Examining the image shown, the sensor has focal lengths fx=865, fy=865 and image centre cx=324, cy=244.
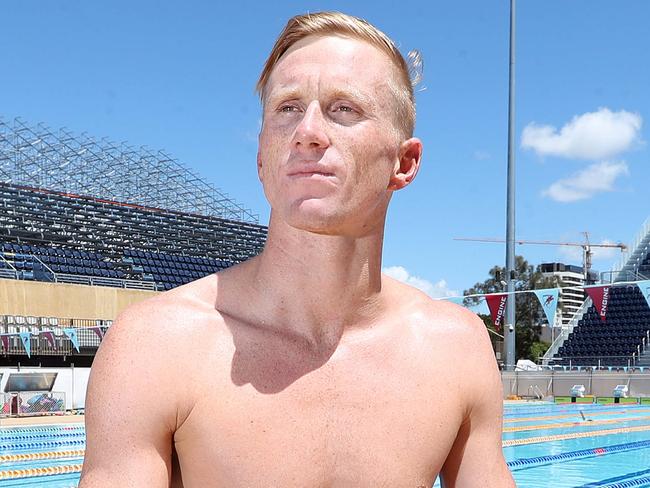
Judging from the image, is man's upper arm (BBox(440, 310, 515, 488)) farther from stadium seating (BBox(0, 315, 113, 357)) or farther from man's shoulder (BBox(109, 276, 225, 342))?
stadium seating (BBox(0, 315, 113, 357))

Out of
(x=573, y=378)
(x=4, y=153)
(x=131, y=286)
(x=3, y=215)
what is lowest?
(x=573, y=378)

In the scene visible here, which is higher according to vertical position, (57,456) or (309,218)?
(309,218)

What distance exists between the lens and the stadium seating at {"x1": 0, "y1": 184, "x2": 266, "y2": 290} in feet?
84.3

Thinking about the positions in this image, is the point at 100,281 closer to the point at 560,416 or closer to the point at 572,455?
the point at 560,416

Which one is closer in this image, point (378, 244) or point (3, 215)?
point (378, 244)

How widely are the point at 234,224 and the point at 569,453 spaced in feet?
108

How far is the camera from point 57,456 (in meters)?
9.45

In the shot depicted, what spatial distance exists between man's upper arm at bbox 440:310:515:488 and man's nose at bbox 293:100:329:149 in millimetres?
328

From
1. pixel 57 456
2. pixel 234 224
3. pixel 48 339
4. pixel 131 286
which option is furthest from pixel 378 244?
pixel 234 224

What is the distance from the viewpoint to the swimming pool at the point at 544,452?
8.28 m

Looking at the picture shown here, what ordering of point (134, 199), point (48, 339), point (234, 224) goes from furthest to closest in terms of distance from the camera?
1. point (134, 199)
2. point (234, 224)
3. point (48, 339)

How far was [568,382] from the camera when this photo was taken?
21266 millimetres

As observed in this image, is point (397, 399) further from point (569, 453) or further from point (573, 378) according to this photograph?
point (573, 378)

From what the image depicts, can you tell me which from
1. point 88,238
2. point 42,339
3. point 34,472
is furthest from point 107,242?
point 34,472
